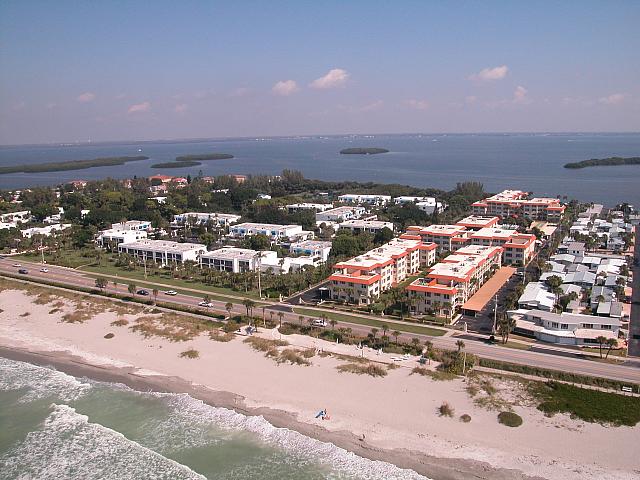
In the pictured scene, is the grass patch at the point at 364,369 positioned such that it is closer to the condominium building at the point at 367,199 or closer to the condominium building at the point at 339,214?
the condominium building at the point at 339,214

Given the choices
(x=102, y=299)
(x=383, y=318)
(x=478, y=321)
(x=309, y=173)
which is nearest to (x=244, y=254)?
Answer: (x=102, y=299)

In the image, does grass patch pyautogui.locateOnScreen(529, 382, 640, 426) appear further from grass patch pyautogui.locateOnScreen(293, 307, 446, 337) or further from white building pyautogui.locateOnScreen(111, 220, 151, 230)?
white building pyautogui.locateOnScreen(111, 220, 151, 230)

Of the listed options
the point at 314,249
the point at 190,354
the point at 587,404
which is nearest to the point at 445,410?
the point at 587,404

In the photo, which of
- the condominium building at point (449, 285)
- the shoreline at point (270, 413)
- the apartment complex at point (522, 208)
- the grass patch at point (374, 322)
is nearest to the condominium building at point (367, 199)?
the apartment complex at point (522, 208)

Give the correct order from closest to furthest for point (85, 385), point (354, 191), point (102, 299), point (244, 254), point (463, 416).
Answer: point (463, 416), point (85, 385), point (102, 299), point (244, 254), point (354, 191)

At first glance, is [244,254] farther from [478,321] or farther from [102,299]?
[478,321]

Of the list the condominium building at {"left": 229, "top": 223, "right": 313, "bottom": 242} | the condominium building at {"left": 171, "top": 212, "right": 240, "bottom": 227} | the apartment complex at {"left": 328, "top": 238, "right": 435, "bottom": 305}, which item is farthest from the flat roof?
the condominium building at {"left": 171, "top": 212, "right": 240, "bottom": 227}

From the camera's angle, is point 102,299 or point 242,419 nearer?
point 242,419
